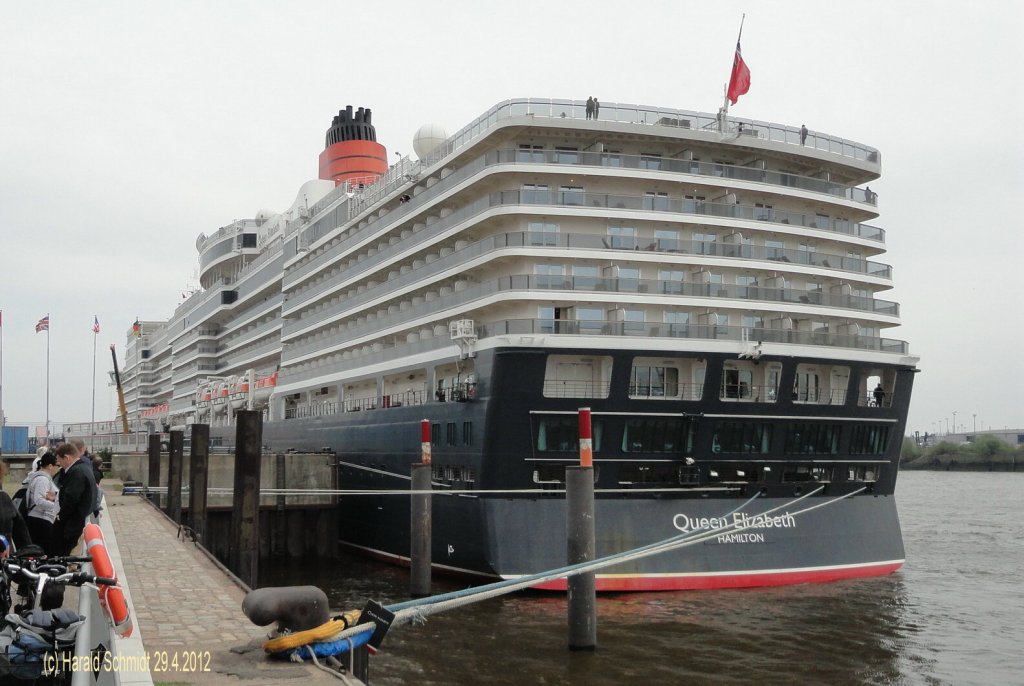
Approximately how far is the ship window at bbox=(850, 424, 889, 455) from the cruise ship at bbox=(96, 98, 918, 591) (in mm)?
68

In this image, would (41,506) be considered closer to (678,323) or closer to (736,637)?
(736,637)

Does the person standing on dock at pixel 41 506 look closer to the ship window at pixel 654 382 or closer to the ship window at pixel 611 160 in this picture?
the ship window at pixel 654 382

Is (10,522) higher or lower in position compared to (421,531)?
higher

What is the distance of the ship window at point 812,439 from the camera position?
912 inches

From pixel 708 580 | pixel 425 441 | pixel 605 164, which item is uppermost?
pixel 605 164

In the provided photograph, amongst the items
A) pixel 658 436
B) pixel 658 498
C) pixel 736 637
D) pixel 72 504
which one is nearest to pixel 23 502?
pixel 72 504

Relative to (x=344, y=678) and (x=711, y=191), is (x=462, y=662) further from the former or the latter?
(x=711, y=191)

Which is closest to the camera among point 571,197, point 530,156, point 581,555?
point 581,555

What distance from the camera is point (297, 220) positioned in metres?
44.3

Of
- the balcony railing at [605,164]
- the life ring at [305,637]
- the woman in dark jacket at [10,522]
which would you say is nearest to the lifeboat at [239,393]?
the balcony railing at [605,164]

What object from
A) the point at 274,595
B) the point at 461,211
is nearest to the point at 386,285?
the point at 461,211

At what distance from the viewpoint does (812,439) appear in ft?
76.9

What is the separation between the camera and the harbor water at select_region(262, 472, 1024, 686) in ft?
51.0

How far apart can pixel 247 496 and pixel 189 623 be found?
8540mm
